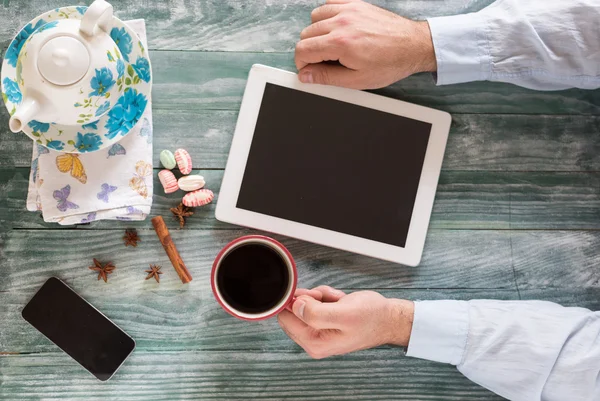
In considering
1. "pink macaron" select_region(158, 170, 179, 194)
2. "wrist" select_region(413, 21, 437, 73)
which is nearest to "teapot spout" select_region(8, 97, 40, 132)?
"pink macaron" select_region(158, 170, 179, 194)

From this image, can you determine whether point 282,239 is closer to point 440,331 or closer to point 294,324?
point 294,324

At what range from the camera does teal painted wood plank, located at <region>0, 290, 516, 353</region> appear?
901 millimetres

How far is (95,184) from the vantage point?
861mm

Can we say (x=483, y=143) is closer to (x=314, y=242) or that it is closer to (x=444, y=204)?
(x=444, y=204)

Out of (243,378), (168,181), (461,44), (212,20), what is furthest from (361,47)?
(243,378)

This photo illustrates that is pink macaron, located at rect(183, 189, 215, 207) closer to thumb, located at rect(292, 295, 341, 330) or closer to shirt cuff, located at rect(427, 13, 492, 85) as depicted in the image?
thumb, located at rect(292, 295, 341, 330)

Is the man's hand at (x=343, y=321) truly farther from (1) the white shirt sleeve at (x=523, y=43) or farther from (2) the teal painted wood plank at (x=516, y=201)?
(1) the white shirt sleeve at (x=523, y=43)

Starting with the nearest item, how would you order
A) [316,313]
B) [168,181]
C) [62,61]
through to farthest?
[62,61], [316,313], [168,181]

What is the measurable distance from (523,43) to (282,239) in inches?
20.4

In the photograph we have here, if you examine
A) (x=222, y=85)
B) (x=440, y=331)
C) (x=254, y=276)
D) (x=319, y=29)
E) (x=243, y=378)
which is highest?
(x=319, y=29)

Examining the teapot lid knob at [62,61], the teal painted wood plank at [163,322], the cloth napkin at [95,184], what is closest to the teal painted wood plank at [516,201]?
the teal painted wood plank at [163,322]

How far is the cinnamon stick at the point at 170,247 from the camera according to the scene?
90 cm

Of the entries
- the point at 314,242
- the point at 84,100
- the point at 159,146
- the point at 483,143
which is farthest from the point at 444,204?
the point at 84,100

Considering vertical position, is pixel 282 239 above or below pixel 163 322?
above
